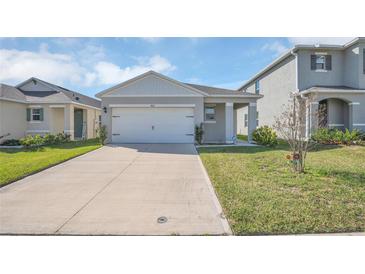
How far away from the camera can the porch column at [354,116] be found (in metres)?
15.1

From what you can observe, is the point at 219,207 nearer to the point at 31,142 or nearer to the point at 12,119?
the point at 31,142

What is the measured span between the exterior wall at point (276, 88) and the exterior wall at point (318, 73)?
0.53 m

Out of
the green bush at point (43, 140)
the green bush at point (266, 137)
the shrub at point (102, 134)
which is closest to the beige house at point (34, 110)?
the green bush at point (43, 140)

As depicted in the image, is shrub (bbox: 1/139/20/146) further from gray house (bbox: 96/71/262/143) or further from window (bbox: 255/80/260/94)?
window (bbox: 255/80/260/94)

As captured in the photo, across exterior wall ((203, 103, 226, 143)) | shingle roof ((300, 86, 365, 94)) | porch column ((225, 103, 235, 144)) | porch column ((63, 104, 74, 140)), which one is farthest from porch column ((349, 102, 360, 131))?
porch column ((63, 104, 74, 140))

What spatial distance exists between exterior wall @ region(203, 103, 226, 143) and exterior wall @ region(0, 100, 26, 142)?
13.3 m

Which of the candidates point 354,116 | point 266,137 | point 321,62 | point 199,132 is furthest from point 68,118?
point 354,116

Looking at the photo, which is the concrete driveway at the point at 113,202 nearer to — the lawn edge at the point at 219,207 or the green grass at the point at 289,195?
the lawn edge at the point at 219,207

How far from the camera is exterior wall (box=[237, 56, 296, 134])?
17.3 m

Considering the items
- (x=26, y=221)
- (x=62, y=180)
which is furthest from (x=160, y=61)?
(x=26, y=221)
